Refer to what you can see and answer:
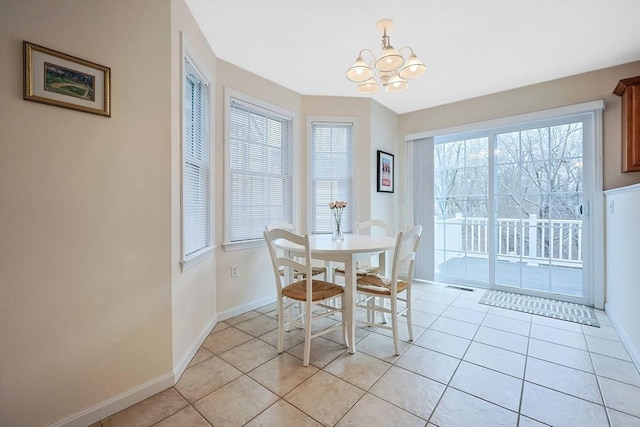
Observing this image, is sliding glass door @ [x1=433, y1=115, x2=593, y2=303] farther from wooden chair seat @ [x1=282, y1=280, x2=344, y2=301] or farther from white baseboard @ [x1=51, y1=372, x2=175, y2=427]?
white baseboard @ [x1=51, y1=372, x2=175, y2=427]

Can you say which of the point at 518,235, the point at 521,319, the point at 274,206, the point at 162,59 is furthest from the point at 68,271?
the point at 518,235

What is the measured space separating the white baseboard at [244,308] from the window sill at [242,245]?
60cm

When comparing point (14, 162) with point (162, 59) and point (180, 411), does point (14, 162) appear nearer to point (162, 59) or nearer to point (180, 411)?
point (162, 59)

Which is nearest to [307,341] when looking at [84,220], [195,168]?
[84,220]

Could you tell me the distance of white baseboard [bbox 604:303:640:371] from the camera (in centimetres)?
189

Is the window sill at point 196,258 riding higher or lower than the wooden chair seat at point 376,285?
higher

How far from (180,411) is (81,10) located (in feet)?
7.02

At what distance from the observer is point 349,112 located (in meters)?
3.54

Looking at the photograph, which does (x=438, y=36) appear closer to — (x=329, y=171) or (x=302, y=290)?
(x=329, y=171)

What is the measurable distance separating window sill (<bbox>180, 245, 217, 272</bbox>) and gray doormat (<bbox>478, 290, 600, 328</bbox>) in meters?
2.98

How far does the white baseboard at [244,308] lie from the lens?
2688mm

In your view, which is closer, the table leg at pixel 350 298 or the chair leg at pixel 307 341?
the chair leg at pixel 307 341

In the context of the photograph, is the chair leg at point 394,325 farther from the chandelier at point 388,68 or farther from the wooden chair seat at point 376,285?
the chandelier at point 388,68

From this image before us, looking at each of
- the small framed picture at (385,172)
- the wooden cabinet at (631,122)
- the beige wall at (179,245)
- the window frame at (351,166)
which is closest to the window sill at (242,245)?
the beige wall at (179,245)
